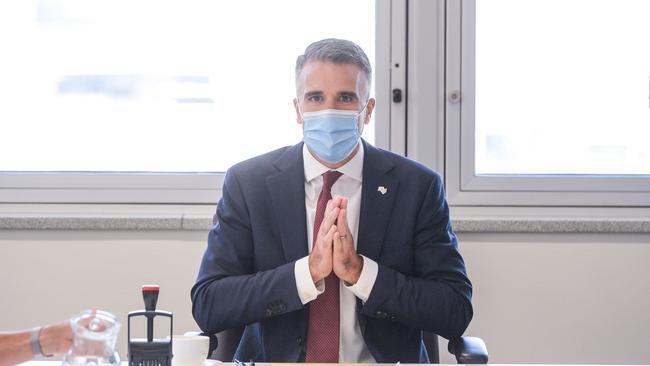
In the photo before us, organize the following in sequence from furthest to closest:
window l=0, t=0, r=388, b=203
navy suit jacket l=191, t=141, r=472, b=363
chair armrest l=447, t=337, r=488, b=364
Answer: window l=0, t=0, r=388, b=203, navy suit jacket l=191, t=141, r=472, b=363, chair armrest l=447, t=337, r=488, b=364

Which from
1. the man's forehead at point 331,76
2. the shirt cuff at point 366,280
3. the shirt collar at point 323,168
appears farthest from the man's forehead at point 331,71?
the shirt cuff at point 366,280

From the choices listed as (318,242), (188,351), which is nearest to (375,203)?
(318,242)

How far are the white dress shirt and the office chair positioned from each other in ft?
0.72

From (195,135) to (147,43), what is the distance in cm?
40

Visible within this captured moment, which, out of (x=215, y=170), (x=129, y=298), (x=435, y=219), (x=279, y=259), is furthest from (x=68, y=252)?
(x=435, y=219)

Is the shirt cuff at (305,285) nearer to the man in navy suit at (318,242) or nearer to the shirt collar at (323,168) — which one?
the man in navy suit at (318,242)

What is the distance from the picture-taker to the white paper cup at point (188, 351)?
5.87 ft

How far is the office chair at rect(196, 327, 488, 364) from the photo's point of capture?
7.27 ft

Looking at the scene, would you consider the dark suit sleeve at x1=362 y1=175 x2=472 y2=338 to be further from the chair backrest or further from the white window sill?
the white window sill

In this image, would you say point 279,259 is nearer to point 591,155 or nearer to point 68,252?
point 68,252

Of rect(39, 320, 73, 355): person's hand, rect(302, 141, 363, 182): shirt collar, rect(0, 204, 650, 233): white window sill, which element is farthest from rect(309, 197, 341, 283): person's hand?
rect(0, 204, 650, 233): white window sill

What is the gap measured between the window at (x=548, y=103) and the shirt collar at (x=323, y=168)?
0.99 meters

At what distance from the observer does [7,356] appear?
1599 millimetres

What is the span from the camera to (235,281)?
7.68 ft
